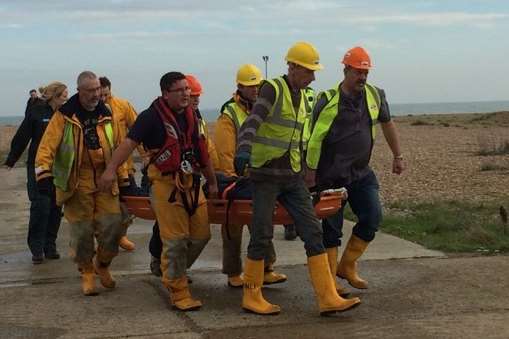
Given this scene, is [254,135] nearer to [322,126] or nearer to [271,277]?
[322,126]

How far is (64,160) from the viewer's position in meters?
6.63

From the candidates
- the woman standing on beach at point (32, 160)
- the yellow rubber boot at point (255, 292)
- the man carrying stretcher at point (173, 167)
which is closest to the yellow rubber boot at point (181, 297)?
the man carrying stretcher at point (173, 167)

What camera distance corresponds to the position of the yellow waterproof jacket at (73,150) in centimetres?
651

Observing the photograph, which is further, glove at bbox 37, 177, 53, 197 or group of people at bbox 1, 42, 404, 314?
glove at bbox 37, 177, 53, 197

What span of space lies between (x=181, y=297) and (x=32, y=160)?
327 centimetres

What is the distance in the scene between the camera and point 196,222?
20.9 feet

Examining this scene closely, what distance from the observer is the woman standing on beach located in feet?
27.6

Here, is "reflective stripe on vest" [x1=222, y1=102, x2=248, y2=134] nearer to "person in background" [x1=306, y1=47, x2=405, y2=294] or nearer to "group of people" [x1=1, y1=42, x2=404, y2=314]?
"group of people" [x1=1, y1=42, x2=404, y2=314]

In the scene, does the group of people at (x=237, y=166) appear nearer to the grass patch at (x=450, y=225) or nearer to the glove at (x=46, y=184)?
the glove at (x=46, y=184)

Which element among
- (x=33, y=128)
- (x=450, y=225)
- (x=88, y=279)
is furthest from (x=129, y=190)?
(x=450, y=225)

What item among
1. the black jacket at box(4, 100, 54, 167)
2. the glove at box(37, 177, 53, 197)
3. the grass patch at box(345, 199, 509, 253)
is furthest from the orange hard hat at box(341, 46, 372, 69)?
the black jacket at box(4, 100, 54, 167)

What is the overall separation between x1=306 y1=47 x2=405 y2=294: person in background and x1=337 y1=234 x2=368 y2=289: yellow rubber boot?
0.02 metres

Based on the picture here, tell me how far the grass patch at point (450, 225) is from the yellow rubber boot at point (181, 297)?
341 cm

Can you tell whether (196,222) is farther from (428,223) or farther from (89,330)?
(428,223)
